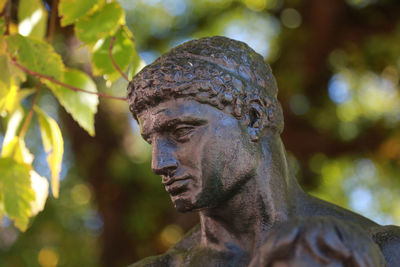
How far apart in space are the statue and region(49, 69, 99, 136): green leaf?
52 centimetres

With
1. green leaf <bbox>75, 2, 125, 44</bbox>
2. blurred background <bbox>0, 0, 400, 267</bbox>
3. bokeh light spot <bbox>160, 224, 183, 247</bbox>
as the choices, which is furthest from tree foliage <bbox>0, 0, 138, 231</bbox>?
bokeh light spot <bbox>160, 224, 183, 247</bbox>

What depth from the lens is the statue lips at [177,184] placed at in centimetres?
194

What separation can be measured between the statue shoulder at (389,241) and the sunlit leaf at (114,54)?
3.66 ft

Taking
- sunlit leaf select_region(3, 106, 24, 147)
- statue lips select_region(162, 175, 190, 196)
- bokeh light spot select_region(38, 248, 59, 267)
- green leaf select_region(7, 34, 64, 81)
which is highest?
green leaf select_region(7, 34, 64, 81)

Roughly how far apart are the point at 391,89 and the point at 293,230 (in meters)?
5.70

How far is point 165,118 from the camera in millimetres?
1968

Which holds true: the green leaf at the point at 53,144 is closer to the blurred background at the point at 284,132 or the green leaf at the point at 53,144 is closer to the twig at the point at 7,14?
the twig at the point at 7,14

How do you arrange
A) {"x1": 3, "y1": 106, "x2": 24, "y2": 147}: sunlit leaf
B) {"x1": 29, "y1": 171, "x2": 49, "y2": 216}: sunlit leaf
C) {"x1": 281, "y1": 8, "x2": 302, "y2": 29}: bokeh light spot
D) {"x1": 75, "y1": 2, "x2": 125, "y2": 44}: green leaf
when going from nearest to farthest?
{"x1": 75, "y1": 2, "x2": 125, "y2": 44}: green leaf
{"x1": 29, "y1": 171, "x2": 49, "y2": 216}: sunlit leaf
{"x1": 3, "y1": 106, "x2": 24, "y2": 147}: sunlit leaf
{"x1": 281, "y1": 8, "x2": 302, "y2": 29}: bokeh light spot

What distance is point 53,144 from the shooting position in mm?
2549

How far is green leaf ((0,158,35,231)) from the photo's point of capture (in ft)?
8.24

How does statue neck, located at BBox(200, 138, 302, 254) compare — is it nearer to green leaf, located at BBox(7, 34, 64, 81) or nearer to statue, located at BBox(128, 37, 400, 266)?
statue, located at BBox(128, 37, 400, 266)

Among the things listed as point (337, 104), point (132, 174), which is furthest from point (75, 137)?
point (337, 104)

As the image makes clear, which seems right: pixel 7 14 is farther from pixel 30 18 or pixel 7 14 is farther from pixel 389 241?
pixel 389 241

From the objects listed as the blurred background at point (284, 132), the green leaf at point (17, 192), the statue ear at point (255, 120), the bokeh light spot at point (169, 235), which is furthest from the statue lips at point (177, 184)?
the bokeh light spot at point (169, 235)
